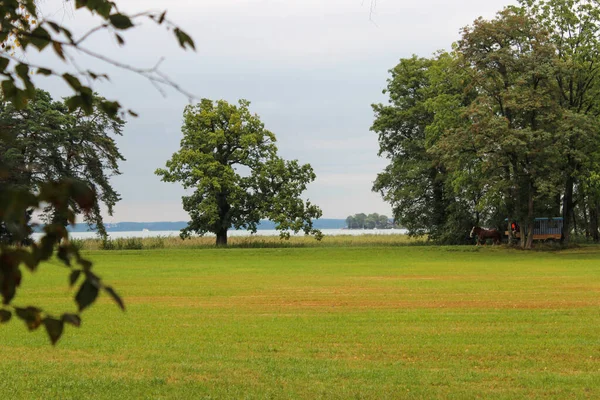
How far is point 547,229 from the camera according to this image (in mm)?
49125

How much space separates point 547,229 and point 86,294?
49.9 meters

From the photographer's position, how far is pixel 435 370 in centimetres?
1000

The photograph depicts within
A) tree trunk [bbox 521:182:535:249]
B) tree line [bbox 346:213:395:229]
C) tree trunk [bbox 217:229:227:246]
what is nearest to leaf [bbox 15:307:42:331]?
tree trunk [bbox 521:182:535:249]

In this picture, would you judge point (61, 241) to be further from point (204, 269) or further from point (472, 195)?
point (472, 195)

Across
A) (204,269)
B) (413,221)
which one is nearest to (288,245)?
(413,221)

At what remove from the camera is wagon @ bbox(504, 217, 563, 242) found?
4884cm

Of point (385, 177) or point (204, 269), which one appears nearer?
point (204, 269)

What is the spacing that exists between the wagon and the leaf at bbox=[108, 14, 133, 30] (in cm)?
4887

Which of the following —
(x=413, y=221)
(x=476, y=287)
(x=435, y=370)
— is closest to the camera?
(x=435, y=370)

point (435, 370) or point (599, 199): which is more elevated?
point (599, 199)

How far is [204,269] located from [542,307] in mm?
17494

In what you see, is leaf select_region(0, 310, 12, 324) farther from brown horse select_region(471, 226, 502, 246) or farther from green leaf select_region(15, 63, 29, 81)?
brown horse select_region(471, 226, 502, 246)

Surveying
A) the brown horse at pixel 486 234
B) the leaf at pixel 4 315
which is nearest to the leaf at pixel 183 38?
the leaf at pixel 4 315

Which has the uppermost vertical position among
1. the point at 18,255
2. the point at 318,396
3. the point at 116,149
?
the point at 116,149
